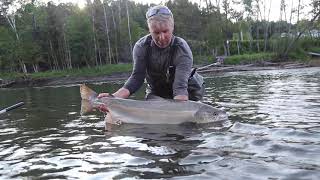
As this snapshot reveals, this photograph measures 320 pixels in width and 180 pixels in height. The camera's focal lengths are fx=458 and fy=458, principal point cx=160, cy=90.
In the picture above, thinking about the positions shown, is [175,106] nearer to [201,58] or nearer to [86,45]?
[201,58]

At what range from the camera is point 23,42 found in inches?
2721

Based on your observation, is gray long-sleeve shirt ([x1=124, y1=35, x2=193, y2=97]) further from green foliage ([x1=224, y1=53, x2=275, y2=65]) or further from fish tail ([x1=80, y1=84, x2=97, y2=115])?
green foliage ([x1=224, y1=53, x2=275, y2=65])

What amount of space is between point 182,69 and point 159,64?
1.96ft

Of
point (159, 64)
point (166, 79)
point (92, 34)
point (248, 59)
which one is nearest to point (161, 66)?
point (159, 64)

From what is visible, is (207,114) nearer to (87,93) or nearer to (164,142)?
(164,142)

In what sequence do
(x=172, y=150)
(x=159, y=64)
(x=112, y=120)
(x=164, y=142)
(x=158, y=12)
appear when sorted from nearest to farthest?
1. (x=172, y=150)
2. (x=164, y=142)
3. (x=158, y=12)
4. (x=159, y=64)
5. (x=112, y=120)

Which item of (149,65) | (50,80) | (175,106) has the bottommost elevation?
(50,80)

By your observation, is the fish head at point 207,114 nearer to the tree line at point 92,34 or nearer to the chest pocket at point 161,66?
the chest pocket at point 161,66

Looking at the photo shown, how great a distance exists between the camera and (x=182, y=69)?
8438mm

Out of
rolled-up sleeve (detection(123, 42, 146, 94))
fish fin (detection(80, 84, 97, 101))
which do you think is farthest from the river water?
rolled-up sleeve (detection(123, 42, 146, 94))

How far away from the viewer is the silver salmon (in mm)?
8555

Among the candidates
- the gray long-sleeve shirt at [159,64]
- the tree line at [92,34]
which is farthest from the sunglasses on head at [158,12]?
the tree line at [92,34]

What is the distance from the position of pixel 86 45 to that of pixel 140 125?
63.0 metres

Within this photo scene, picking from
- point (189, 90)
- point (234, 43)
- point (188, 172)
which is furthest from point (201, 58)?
point (188, 172)
